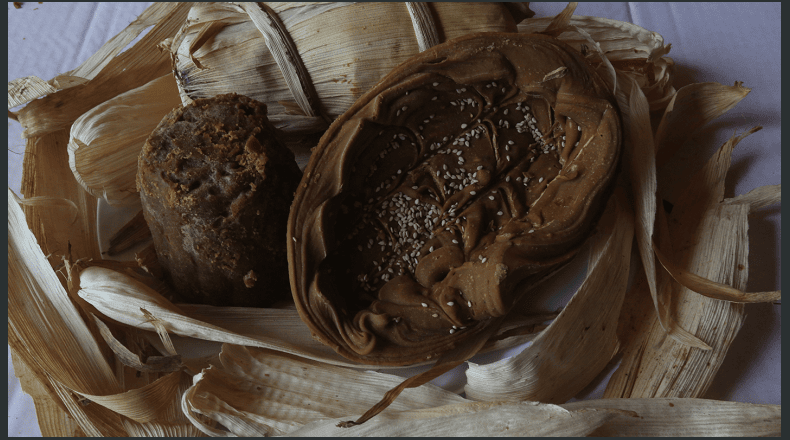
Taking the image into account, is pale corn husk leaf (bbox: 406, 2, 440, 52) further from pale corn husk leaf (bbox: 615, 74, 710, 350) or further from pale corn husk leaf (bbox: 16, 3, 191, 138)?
pale corn husk leaf (bbox: 16, 3, 191, 138)

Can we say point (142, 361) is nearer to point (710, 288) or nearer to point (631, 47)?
point (710, 288)

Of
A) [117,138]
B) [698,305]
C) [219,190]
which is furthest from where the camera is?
[117,138]

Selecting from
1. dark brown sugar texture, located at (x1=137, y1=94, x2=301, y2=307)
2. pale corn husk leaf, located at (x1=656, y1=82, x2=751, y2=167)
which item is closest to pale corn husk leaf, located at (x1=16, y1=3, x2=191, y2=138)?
dark brown sugar texture, located at (x1=137, y1=94, x2=301, y2=307)

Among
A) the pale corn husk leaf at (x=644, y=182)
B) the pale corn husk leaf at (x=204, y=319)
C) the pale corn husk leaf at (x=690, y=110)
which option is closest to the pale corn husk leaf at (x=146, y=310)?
the pale corn husk leaf at (x=204, y=319)

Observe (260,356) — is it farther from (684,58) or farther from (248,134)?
(684,58)

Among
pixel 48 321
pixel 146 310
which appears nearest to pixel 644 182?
pixel 146 310
